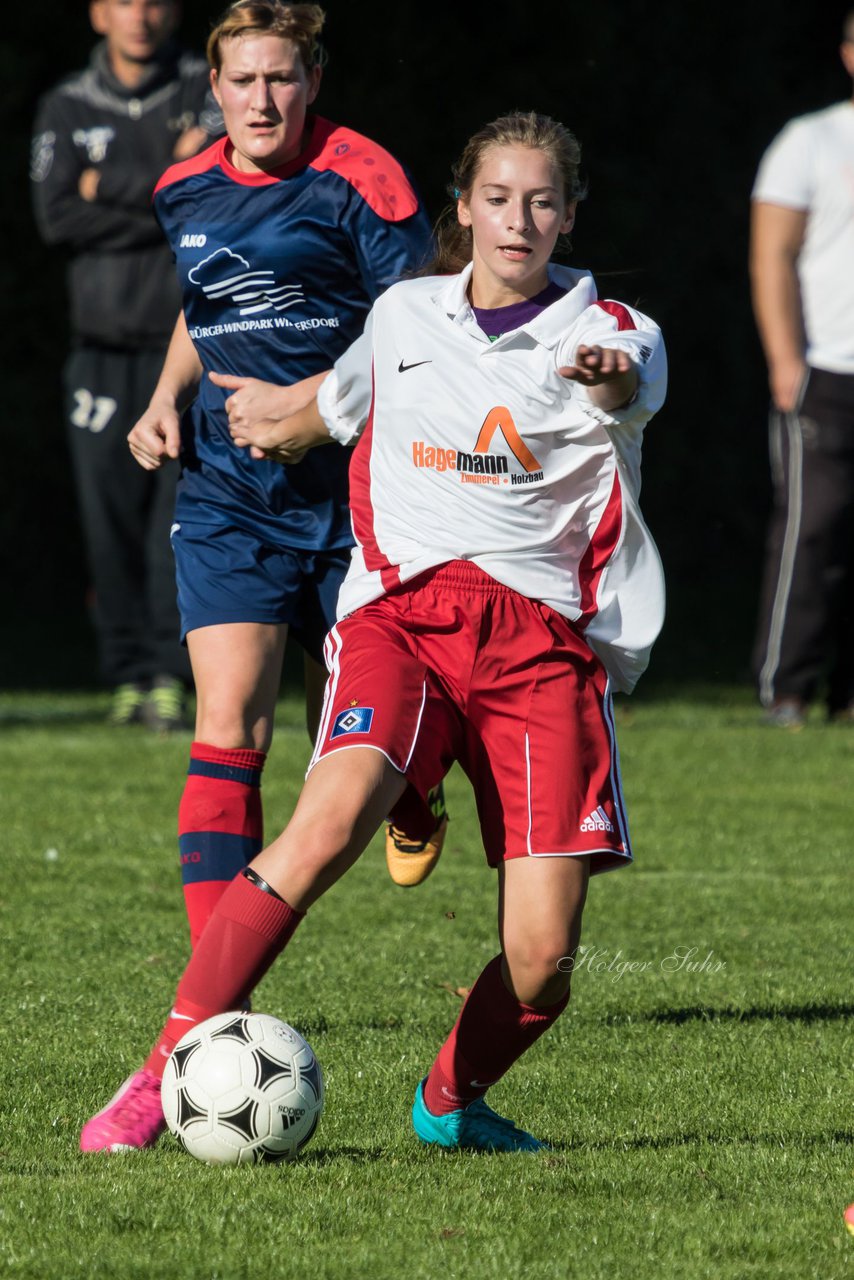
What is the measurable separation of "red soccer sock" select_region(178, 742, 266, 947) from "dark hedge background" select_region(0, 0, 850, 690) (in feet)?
21.8

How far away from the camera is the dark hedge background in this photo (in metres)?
13.0

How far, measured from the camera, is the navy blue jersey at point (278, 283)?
4.75m

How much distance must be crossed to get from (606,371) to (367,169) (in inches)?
58.5

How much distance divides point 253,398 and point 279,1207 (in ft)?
5.58

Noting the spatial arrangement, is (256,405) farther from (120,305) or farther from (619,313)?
(120,305)

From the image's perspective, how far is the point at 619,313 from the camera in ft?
12.5

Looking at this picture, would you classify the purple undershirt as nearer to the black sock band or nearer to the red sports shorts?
the red sports shorts

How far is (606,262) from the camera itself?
1441 cm

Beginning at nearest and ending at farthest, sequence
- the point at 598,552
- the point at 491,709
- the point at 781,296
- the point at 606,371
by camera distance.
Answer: the point at 606,371, the point at 491,709, the point at 598,552, the point at 781,296

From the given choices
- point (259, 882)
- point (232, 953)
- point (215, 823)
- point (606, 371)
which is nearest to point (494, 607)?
point (606, 371)

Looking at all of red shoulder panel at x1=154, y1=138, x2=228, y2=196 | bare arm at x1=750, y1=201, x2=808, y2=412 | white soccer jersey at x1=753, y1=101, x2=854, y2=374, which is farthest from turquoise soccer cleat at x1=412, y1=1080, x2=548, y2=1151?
white soccer jersey at x1=753, y1=101, x2=854, y2=374

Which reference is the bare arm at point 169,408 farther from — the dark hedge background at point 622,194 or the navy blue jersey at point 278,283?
the dark hedge background at point 622,194

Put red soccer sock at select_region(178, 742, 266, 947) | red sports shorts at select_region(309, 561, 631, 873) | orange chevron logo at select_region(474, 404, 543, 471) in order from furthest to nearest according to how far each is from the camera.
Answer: red soccer sock at select_region(178, 742, 266, 947)
orange chevron logo at select_region(474, 404, 543, 471)
red sports shorts at select_region(309, 561, 631, 873)

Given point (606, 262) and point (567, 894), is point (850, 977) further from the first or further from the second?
point (606, 262)
